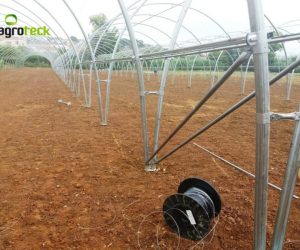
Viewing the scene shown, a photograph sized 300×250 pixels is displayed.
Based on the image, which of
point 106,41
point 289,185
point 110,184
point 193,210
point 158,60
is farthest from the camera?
point 158,60

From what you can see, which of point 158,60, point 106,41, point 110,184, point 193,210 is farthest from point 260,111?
point 158,60

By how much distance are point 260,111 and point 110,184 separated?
249 cm

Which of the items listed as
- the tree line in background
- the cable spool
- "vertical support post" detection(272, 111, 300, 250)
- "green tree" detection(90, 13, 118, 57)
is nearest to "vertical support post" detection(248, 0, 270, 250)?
"vertical support post" detection(272, 111, 300, 250)

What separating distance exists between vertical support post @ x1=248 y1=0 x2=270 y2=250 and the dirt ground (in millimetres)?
844

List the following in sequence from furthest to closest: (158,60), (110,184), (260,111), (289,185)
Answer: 1. (158,60)
2. (110,184)
3. (289,185)
4. (260,111)

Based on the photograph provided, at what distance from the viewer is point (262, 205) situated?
1.79 meters

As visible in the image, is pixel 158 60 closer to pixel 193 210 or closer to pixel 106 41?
pixel 106 41

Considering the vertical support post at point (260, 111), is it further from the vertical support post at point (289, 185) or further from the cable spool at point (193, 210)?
the cable spool at point (193, 210)

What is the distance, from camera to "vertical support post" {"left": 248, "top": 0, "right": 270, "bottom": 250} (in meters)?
1.57

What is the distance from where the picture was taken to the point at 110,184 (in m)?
3.74

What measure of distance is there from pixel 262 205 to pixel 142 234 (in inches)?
50.3

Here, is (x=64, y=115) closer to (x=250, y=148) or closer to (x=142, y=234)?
(x=250, y=148)

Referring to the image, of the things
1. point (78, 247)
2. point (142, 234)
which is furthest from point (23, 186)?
point (142, 234)

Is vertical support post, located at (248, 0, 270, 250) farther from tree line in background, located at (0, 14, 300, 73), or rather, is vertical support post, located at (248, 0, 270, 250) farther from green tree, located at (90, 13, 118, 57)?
green tree, located at (90, 13, 118, 57)
